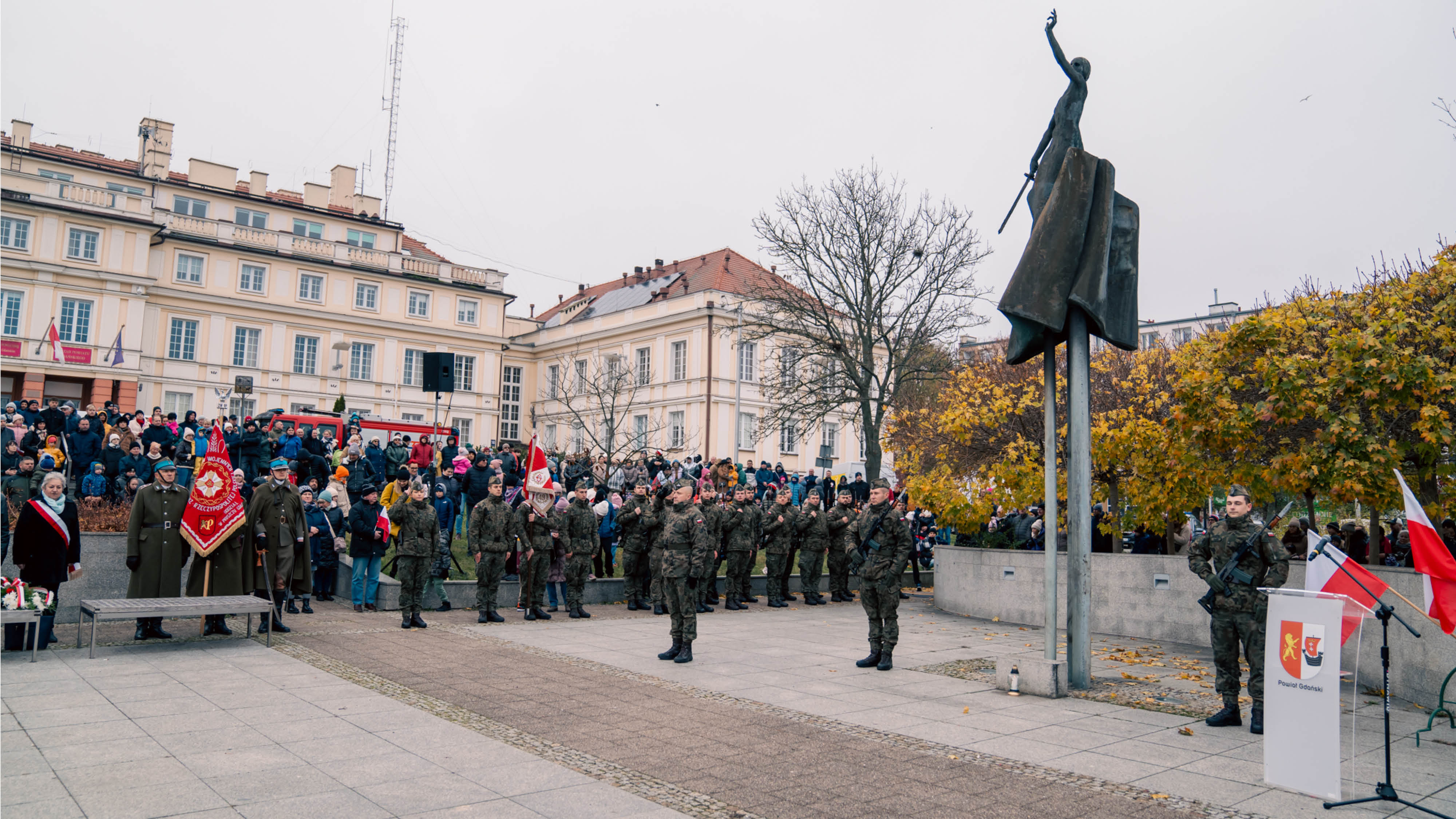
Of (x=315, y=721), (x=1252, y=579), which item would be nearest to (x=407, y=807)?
(x=315, y=721)

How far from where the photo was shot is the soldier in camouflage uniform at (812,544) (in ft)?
58.5

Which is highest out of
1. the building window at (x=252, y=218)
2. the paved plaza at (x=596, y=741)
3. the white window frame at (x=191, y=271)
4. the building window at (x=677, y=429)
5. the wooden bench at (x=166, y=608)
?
the building window at (x=252, y=218)

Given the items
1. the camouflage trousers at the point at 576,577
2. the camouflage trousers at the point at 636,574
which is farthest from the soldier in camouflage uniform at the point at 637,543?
the camouflage trousers at the point at 576,577

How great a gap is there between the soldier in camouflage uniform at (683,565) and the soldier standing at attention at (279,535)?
16.4 ft

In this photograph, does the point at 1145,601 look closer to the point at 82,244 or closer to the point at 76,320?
the point at 76,320

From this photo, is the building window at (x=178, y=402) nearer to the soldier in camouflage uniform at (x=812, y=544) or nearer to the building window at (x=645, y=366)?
the building window at (x=645, y=366)

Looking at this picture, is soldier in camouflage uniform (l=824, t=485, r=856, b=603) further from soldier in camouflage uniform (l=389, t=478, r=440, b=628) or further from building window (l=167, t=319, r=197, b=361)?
building window (l=167, t=319, r=197, b=361)

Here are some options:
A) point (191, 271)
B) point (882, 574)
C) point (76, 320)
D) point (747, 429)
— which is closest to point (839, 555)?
point (882, 574)

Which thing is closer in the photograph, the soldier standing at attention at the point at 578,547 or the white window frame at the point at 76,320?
the soldier standing at attention at the point at 578,547

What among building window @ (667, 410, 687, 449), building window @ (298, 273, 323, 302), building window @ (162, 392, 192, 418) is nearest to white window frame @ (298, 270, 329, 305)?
building window @ (298, 273, 323, 302)

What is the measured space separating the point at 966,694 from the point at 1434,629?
4524mm

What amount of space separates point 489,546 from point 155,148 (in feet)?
154

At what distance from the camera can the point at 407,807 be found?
541cm

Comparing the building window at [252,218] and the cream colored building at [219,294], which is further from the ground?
the building window at [252,218]
